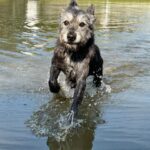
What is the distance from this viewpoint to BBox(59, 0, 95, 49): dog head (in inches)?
332

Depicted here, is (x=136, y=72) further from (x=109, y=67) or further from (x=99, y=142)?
(x=99, y=142)

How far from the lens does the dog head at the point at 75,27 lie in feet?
27.7

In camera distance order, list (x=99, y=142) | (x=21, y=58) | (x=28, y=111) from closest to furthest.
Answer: (x=99, y=142) → (x=28, y=111) → (x=21, y=58)

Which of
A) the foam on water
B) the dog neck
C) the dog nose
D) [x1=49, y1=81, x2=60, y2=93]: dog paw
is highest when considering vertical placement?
the dog nose

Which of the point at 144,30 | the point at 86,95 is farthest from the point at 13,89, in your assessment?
the point at 144,30

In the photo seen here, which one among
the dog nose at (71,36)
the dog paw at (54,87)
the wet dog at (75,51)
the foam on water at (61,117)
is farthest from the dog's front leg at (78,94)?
the dog nose at (71,36)

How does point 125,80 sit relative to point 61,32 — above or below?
below

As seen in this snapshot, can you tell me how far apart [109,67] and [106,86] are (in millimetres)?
2402

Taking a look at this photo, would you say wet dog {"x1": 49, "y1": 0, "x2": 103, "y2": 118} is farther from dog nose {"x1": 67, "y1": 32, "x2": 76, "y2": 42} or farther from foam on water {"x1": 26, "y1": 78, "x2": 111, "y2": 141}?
foam on water {"x1": 26, "y1": 78, "x2": 111, "y2": 141}

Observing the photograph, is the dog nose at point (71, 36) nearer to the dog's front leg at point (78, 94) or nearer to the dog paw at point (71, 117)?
the dog's front leg at point (78, 94)

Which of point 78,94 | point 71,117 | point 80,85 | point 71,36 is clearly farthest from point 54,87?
point 71,36

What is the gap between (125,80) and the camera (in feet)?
40.2

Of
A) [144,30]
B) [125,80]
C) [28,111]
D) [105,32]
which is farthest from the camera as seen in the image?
[144,30]

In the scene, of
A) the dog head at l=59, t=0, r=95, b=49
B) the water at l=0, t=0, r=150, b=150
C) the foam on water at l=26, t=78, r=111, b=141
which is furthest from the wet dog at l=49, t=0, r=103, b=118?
the water at l=0, t=0, r=150, b=150
